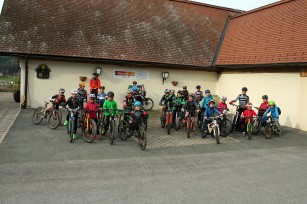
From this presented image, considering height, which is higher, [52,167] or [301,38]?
[301,38]

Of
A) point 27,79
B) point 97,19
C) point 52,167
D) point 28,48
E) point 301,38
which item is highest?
point 97,19

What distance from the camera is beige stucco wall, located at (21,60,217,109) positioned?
48.7ft

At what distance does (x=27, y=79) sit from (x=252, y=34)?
42.1ft

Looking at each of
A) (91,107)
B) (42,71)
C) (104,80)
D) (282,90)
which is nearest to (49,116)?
(91,107)

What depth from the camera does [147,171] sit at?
6.39m

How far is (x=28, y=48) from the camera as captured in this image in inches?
554

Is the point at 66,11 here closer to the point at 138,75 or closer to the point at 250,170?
the point at 138,75

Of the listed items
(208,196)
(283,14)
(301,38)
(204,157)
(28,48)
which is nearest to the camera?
(208,196)

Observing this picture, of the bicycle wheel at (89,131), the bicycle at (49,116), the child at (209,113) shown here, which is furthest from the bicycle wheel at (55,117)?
the child at (209,113)

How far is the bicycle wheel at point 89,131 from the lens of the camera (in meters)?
8.74

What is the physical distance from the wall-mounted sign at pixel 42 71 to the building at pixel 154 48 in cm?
10

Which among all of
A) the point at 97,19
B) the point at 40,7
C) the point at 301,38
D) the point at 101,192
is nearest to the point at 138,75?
the point at 97,19

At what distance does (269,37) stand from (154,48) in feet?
20.9

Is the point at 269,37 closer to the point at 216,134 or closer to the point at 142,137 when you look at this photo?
the point at 216,134
